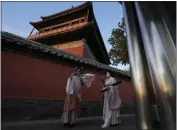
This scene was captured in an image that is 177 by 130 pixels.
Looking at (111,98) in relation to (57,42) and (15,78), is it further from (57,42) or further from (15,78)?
(57,42)

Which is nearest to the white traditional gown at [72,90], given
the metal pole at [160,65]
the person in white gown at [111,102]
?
the person in white gown at [111,102]

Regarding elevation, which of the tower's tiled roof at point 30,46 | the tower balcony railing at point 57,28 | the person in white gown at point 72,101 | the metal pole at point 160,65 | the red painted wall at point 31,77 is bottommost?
the metal pole at point 160,65

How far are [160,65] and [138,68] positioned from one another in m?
0.15

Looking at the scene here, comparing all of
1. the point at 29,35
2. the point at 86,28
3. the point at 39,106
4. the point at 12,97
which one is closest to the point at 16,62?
the point at 12,97

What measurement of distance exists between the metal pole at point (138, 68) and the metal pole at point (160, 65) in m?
0.07

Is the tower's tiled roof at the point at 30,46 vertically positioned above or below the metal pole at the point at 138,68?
above

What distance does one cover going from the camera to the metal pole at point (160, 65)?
2.52ft

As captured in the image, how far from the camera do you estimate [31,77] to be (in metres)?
6.87

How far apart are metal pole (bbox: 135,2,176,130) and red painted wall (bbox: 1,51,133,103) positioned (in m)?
5.88

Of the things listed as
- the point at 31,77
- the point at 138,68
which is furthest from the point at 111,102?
the point at 138,68

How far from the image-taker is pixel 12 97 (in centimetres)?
613

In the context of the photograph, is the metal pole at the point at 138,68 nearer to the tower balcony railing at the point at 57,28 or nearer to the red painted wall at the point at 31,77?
the red painted wall at the point at 31,77

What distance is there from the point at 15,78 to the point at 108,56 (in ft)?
36.1

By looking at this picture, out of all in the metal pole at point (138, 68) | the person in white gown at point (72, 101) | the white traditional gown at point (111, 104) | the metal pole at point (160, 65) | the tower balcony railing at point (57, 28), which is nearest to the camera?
the metal pole at point (160, 65)
